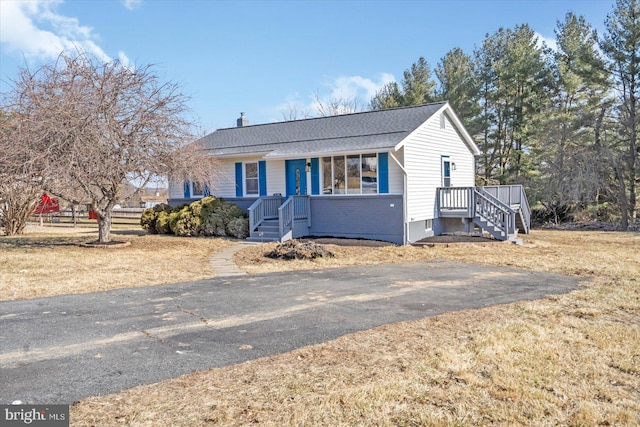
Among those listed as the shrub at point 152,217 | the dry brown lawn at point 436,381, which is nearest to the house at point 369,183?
the shrub at point 152,217

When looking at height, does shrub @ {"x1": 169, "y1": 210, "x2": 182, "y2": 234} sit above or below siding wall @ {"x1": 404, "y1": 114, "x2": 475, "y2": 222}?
below

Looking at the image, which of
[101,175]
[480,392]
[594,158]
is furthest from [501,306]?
[594,158]

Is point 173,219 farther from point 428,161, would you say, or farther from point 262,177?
point 428,161

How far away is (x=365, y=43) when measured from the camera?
1272 inches

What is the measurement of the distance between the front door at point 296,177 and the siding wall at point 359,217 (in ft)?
2.69

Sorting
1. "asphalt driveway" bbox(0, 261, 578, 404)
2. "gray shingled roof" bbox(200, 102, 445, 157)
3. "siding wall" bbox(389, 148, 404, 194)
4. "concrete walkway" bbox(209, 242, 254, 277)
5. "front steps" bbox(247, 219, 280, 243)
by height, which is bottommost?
"asphalt driveway" bbox(0, 261, 578, 404)

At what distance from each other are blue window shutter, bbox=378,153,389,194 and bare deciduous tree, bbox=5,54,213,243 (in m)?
5.96

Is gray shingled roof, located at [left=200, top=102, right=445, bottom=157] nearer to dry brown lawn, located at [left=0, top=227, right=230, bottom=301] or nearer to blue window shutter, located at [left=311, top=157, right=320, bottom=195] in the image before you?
blue window shutter, located at [left=311, top=157, right=320, bottom=195]

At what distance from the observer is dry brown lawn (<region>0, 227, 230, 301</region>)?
868 cm

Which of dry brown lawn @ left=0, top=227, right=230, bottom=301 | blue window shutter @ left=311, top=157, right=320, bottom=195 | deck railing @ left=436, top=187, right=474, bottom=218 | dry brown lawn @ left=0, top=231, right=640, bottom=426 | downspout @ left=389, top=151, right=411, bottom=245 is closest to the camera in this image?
dry brown lawn @ left=0, top=231, right=640, bottom=426

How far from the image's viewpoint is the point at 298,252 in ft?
39.5

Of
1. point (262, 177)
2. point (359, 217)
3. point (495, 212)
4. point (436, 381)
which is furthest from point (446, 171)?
point (436, 381)

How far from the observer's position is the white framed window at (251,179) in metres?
19.0

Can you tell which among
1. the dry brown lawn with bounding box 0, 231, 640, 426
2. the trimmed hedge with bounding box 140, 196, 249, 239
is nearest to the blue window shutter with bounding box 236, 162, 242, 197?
the trimmed hedge with bounding box 140, 196, 249, 239
